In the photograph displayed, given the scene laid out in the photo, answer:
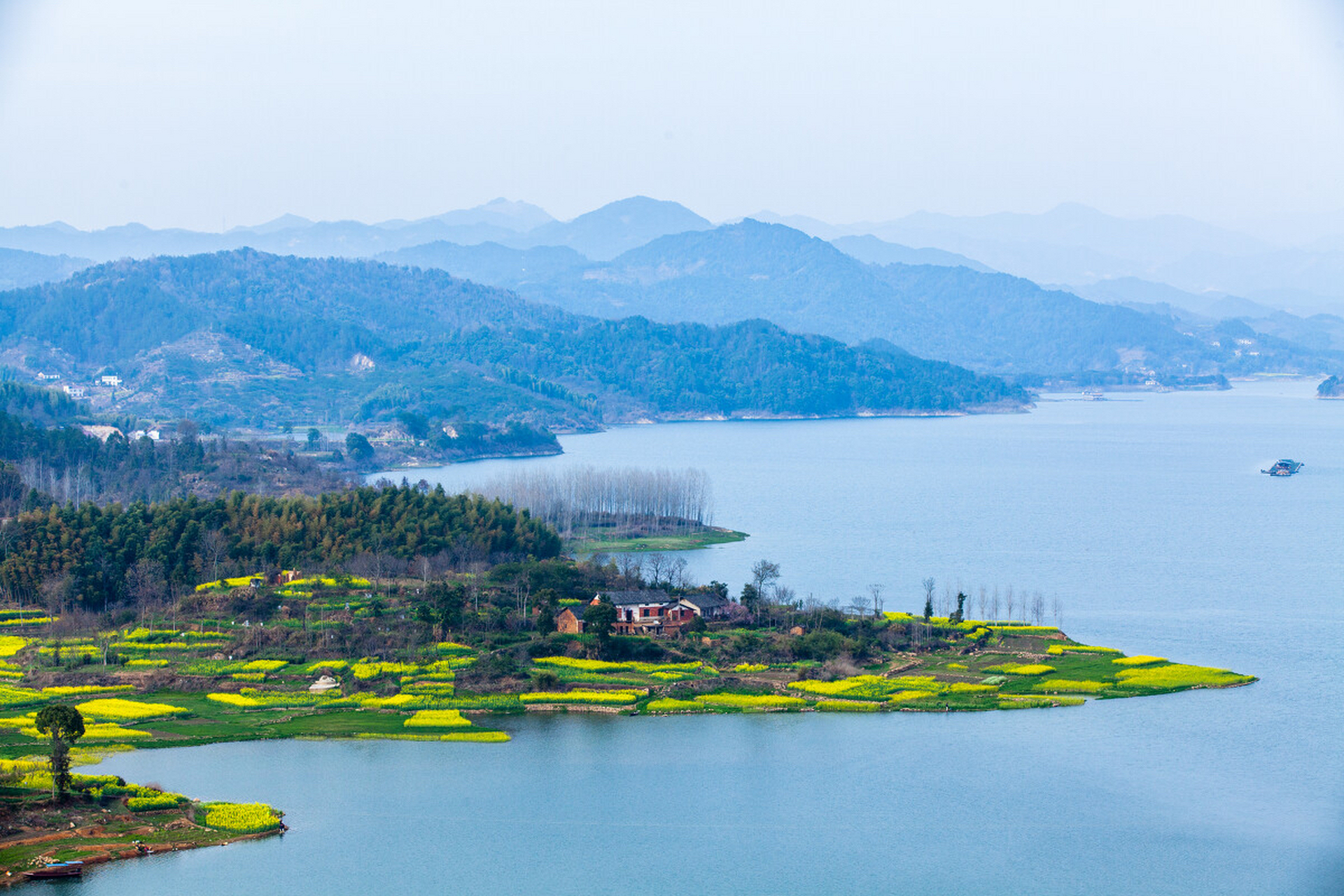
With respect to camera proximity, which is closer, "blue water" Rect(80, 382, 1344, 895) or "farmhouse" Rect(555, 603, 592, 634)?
"blue water" Rect(80, 382, 1344, 895)

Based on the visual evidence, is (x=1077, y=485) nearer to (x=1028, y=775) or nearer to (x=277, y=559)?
(x=277, y=559)

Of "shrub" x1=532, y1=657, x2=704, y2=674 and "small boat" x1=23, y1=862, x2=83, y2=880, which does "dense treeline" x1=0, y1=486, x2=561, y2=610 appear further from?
"small boat" x1=23, y1=862, x2=83, y2=880

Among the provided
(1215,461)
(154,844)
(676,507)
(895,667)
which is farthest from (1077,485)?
(154,844)

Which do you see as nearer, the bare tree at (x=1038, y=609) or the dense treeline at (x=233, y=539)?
the bare tree at (x=1038, y=609)

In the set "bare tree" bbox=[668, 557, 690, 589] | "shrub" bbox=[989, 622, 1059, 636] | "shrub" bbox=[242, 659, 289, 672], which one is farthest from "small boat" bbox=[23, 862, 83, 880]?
"shrub" bbox=[989, 622, 1059, 636]

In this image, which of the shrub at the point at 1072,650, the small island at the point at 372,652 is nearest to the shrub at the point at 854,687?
the small island at the point at 372,652

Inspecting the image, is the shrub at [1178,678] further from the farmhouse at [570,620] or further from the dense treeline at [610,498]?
the dense treeline at [610,498]
